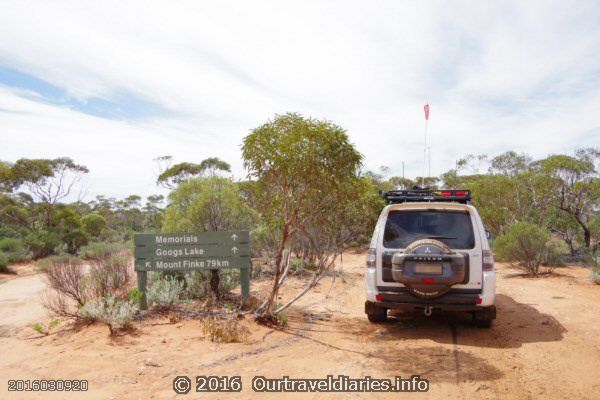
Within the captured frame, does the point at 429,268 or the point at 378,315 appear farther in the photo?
the point at 378,315

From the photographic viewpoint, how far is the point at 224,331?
20.6ft

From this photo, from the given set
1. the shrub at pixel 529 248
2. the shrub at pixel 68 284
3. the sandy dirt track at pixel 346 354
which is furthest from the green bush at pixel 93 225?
the shrub at pixel 529 248

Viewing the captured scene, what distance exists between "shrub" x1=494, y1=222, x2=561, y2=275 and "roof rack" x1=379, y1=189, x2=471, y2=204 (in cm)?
717

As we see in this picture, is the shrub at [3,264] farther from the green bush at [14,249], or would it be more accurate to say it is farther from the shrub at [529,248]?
the shrub at [529,248]

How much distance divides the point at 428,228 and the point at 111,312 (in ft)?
17.5

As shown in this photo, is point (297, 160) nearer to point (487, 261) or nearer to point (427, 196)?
point (427, 196)

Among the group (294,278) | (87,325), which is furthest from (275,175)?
(294,278)

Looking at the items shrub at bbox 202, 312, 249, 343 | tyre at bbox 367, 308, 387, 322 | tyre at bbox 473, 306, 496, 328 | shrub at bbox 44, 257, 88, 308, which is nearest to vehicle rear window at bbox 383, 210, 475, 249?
tyre at bbox 473, 306, 496, 328

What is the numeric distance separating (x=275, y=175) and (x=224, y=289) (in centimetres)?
360

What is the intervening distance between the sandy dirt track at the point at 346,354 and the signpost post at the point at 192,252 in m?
1.09

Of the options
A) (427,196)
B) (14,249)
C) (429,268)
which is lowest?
(14,249)

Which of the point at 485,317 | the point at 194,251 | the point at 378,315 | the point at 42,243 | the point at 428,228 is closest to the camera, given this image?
the point at 485,317

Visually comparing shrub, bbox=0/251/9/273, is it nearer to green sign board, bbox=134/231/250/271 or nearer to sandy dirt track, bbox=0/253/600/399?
sandy dirt track, bbox=0/253/600/399

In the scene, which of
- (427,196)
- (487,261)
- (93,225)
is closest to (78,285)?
(427,196)
